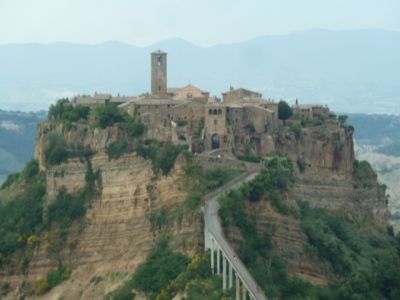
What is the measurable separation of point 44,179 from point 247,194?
12.0 metres

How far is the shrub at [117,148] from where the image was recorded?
46562mm

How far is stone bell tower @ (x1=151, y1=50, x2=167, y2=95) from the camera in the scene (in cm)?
5334

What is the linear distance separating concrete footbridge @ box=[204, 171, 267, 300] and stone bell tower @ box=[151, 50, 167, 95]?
1245 cm

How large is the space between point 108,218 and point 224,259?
1118 centimetres

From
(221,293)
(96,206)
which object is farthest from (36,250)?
(221,293)

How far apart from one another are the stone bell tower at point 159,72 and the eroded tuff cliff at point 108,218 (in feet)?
20.2

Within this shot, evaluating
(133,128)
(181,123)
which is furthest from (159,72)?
(133,128)

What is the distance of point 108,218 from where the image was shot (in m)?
46.3

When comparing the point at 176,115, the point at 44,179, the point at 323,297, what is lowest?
the point at 323,297

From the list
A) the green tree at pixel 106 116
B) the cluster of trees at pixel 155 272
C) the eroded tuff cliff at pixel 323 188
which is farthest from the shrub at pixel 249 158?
the cluster of trees at pixel 155 272

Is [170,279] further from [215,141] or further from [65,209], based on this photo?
[65,209]

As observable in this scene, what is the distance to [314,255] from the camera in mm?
42719

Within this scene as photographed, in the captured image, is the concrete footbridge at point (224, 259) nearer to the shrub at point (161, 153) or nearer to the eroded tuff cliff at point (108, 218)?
the eroded tuff cliff at point (108, 218)

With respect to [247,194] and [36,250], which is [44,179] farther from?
[247,194]
